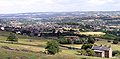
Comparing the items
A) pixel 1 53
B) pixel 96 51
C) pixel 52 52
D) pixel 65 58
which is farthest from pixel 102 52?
pixel 1 53

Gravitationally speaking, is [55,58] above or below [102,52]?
above

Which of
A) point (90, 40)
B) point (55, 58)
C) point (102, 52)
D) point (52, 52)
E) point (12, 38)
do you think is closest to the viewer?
point (55, 58)

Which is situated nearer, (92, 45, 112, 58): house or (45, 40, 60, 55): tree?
(45, 40, 60, 55): tree

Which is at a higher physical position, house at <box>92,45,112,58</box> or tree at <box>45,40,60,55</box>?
tree at <box>45,40,60,55</box>

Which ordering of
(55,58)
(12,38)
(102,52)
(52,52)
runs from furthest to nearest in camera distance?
1. (12,38)
2. (102,52)
3. (52,52)
4. (55,58)

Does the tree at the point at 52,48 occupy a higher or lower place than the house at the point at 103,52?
higher

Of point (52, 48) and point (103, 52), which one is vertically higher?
point (52, 48)

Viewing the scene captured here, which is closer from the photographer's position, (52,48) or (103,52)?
(52,48)

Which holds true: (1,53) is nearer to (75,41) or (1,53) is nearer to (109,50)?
(109,50)

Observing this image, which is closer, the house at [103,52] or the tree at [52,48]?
the tree at [52,48]

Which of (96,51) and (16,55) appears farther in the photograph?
(96,51)
